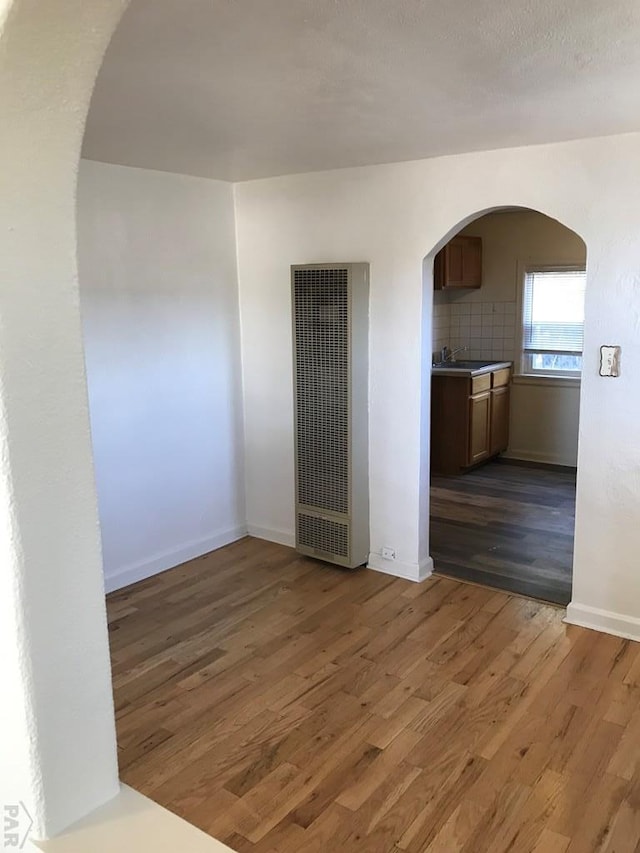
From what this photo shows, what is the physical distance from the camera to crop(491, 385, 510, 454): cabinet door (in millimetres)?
6549

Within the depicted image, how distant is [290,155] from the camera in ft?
11.8

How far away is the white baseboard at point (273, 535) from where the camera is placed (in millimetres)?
4688

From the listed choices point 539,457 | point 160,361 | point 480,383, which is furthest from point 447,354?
point 160,361

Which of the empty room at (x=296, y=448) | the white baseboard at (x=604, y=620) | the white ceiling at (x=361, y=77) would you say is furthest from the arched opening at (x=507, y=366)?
the white ceiling at (x=361, y=77)

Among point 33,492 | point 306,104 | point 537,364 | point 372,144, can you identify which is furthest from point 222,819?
point 537,364

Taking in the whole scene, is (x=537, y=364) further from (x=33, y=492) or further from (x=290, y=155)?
(x=33, y=492)

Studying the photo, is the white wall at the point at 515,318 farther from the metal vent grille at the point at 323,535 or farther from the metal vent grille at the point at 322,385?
the metal vent grille at the point at 323,535

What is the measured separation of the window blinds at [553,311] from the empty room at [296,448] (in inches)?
58.7

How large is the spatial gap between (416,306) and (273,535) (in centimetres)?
185

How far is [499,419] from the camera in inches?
262

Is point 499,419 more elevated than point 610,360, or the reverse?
point 610,360

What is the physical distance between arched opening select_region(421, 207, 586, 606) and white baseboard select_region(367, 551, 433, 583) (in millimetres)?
1205

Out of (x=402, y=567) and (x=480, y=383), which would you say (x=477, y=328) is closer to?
(x=480, y=383)

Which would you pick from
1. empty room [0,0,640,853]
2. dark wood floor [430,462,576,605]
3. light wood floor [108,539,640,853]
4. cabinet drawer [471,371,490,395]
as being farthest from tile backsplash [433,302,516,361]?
light wood floor [108,539,640,853]
